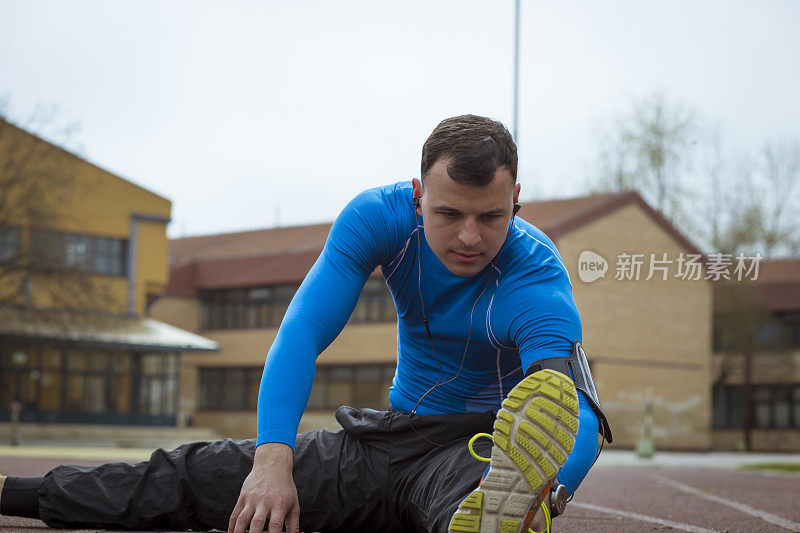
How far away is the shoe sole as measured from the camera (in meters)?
3.15

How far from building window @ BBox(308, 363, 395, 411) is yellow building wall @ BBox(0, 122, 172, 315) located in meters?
7.72

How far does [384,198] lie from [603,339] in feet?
130

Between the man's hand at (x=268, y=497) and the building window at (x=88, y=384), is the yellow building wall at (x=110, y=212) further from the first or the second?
the man's hand at (x=268, y=497)

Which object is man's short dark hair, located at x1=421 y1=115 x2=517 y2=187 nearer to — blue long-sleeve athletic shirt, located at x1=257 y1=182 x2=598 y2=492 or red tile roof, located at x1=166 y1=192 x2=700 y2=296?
blue long-sleeve athletic shirt, located at x1=257 y1=182 x2=598 y2=492

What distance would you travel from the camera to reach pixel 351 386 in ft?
151

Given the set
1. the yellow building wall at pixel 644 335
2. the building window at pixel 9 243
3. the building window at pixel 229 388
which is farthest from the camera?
the building window at pixel 229 388

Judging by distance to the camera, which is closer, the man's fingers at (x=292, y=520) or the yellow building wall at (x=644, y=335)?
the man's fingers at (x=292, y=520)

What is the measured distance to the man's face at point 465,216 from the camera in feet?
11.9

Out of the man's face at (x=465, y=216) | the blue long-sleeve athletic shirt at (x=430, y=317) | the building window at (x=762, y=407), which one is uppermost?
the man's face at (x=465, y=216)

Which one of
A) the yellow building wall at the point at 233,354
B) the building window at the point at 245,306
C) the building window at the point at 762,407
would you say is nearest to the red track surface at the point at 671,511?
the yellow building wall at the point at 233,354

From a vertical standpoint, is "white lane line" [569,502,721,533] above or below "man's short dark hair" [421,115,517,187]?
below

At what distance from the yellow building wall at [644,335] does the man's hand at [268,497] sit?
37.6 meters

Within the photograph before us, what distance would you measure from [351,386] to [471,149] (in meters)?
42.8

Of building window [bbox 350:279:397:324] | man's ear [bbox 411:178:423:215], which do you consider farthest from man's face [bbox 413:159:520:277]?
building window [bbox 350:279:397:324]
